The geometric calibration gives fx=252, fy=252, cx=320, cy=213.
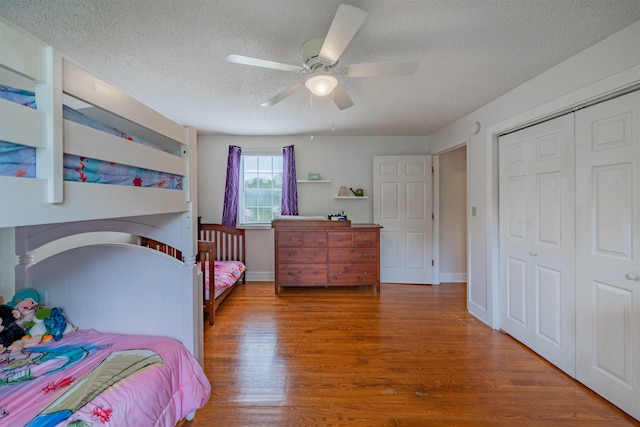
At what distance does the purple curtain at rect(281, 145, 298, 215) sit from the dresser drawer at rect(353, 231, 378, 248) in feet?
3.49

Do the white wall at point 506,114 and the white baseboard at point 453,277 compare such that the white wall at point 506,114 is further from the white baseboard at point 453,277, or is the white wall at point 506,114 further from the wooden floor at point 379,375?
the white baseboard at point 453,277

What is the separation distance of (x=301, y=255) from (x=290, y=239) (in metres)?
0.27

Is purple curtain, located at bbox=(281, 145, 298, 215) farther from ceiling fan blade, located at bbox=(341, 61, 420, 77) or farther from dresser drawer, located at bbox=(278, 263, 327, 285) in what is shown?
ceiling fan blade, located at bbox=(341, 61, 420, 77)

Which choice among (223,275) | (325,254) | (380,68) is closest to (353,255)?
(325,254)

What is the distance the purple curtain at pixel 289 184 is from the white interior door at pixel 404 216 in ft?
4.13

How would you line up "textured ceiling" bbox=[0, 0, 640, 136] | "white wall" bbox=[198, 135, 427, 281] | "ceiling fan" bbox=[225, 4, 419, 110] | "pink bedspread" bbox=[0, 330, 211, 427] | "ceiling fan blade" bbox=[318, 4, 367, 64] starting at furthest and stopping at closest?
"white wall" bbox=[198, 135, 427, 281] → "textured ceiling" bbox=[0, 0, 640, 136] → "ceiling fan" bbox=[225, 4, 419, 110] → "ceiling fan blade" bbox=[318, 4, 367, 64] → "pink bedspread" bbox=[0, 330, 211, 427]

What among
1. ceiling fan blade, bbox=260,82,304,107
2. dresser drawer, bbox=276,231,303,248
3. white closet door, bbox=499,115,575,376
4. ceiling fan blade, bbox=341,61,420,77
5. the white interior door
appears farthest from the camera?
the white interior door

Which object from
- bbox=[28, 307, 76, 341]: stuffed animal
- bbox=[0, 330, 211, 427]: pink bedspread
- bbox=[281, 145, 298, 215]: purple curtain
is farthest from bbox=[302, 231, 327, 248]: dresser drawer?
bbox=[28, 307, 76, 341]: stuffed animal

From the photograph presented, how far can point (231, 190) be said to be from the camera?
12.7ft

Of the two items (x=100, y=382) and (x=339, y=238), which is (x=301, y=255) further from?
(x=100, y=382)

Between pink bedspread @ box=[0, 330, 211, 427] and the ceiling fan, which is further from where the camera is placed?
the ceiling fan

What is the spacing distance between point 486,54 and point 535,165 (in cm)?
102

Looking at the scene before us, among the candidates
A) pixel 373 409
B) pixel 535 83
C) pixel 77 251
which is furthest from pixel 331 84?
Result: pixel 373 409

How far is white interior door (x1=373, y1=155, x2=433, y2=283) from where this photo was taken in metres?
3.86
